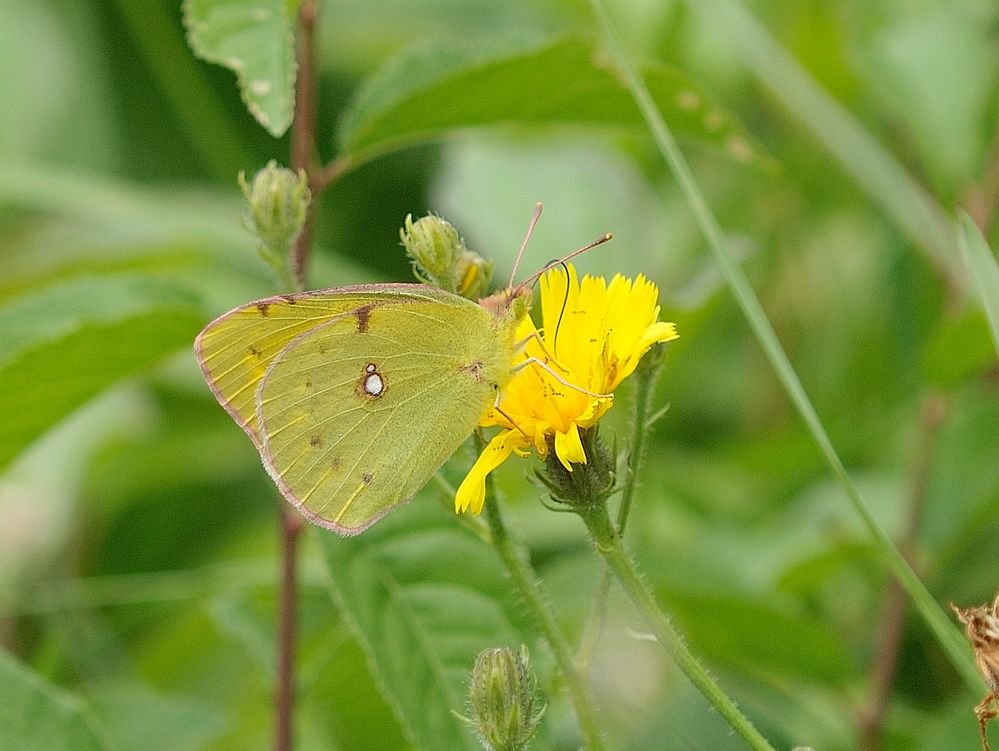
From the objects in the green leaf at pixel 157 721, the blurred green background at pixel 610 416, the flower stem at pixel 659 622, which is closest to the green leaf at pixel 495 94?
the blurred green background at pixel 610 416

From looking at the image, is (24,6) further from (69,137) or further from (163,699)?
(163,699)

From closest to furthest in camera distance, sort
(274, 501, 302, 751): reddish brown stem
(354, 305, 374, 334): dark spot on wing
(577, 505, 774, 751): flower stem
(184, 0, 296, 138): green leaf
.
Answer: (577, 505, 774, 751): flower stem, (184, 0, 296, 138): green leaf, (354, 305, 374, 334): dark spot on wing, (274, 501, 302, 751): reddish brown stem

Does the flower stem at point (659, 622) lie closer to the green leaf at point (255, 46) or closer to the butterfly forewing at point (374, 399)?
the butterfly forewing at point (374, 399)

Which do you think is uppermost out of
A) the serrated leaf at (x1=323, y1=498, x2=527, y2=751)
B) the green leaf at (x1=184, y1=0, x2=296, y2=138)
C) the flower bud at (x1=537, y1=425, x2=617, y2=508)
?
the green leaf at (x1=184, y1=0, x2=296, y2=138)

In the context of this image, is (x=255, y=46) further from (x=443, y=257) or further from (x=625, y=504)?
(x=625, y=504)

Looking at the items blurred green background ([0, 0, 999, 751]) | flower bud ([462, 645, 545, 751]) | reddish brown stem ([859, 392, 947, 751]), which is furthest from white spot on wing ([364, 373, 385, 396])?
reddish brown stem ([859, 392, 947, 751])

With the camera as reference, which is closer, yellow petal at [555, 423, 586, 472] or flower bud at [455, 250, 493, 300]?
yellow petal at [555, 423, 586, 472]

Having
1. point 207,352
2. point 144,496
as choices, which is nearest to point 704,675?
point 207,352

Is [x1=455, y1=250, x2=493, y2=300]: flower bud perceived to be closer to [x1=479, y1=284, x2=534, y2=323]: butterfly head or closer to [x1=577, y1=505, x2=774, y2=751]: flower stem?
[x1=479, y1=284, x2=534, y2=323]: butterfly head
